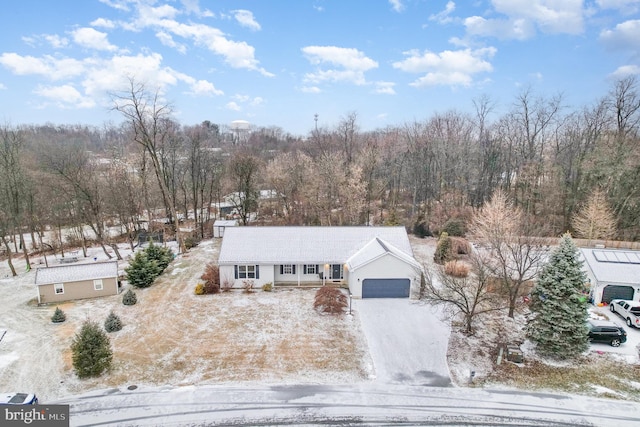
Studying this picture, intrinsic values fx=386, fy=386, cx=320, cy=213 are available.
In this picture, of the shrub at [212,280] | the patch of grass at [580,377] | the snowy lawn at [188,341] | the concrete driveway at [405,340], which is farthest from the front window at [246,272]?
the patch of grass at [580,377]

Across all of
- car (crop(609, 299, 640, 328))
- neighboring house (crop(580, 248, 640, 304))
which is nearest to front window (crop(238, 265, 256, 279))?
neighboring house (crop(580, 248, 640, 304))

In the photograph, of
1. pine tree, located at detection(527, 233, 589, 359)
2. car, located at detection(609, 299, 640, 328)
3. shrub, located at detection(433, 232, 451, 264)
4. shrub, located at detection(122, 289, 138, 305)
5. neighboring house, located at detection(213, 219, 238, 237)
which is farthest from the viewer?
neighboring house, located at detection(213, 219, 238, 237)

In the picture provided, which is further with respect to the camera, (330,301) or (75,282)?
(75,282)

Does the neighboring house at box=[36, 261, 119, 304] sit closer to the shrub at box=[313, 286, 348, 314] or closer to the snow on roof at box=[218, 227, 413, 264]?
the snow on roof at box=[218, 227, 413, 264]

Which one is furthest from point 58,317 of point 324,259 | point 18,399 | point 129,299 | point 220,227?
point 220,227

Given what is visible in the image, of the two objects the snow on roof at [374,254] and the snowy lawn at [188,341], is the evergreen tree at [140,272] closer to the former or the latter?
the snowy lawn at [188,341]

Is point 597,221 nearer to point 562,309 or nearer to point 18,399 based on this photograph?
point 562,309

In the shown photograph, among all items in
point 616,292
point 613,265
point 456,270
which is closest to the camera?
→ point 616,292
